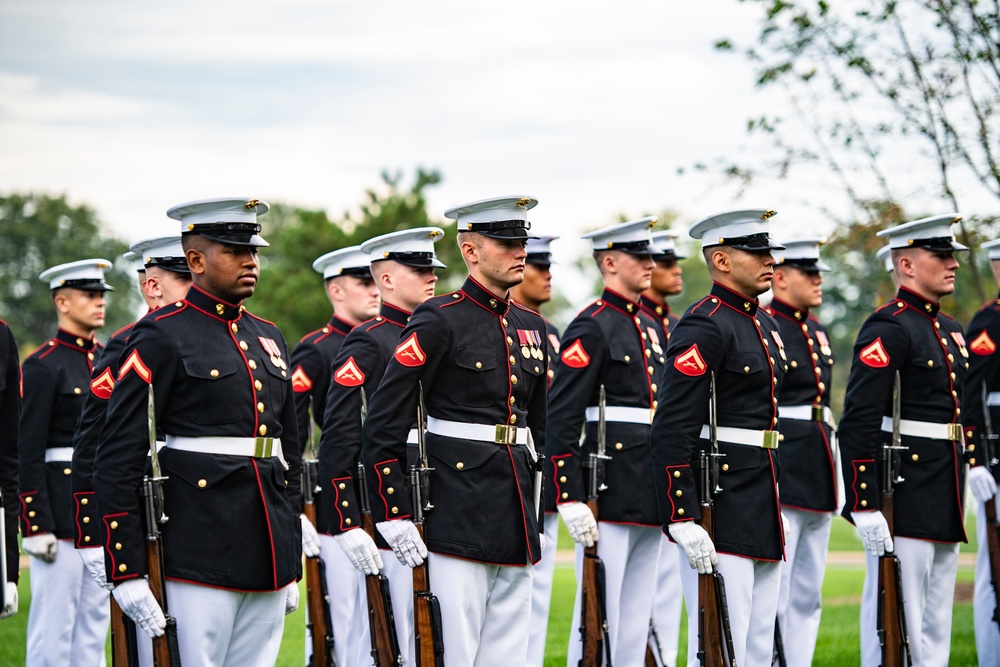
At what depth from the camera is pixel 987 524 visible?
7.75m

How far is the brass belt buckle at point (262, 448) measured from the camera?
16.1 feet

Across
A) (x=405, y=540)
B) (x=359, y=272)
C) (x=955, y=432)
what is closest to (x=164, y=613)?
(x=405, y=540)

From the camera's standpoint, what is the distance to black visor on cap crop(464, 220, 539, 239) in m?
5.62

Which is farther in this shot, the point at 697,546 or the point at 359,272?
the point at 359,272

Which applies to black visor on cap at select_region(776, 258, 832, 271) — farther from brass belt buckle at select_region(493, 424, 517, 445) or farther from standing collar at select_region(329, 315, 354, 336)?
Result: brass belt buckle at select_region(493, 424, 517, 445)

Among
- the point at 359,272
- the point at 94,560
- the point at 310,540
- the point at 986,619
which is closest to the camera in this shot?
the point at 94,560

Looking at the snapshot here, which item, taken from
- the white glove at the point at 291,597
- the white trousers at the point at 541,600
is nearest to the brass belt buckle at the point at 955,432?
the white trousers at the point at 541,600

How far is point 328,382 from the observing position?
826 cm

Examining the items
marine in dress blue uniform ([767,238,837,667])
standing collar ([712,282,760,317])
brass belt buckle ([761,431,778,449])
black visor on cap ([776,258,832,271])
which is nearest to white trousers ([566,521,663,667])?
marine in dress blue uniform ([767,238,837,667])

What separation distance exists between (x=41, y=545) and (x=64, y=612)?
1.54 feet

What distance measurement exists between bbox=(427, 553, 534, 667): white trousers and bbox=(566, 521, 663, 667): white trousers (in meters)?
1.79

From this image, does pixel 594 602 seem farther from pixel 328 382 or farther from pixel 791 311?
pixel 791 311

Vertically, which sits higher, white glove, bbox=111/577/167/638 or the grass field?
white glove, bbox=111/577/167/638

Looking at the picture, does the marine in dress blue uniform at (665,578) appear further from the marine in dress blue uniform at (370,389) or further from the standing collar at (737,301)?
the marine in dress blue uniform at (370,389)
